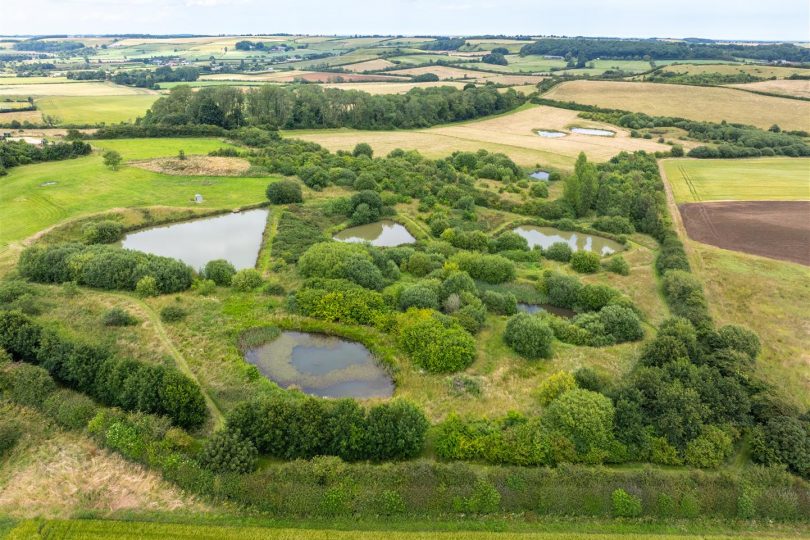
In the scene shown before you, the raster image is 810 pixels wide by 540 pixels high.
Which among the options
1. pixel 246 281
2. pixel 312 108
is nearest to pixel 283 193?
pixel 246 281

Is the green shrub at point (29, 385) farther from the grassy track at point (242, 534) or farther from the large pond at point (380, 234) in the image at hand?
the large pond at point (380, 234)

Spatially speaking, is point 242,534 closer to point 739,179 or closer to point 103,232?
point 103,232

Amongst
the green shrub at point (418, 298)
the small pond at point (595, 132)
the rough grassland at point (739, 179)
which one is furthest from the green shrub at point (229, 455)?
the small pond at point (595, 132)

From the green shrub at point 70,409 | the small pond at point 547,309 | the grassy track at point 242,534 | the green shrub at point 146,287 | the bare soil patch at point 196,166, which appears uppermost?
the bare soil patch at point 196,166

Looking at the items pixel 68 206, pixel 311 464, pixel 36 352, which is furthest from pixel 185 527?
pixel 68 206

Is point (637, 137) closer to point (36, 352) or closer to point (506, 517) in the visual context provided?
point (506, 517)
